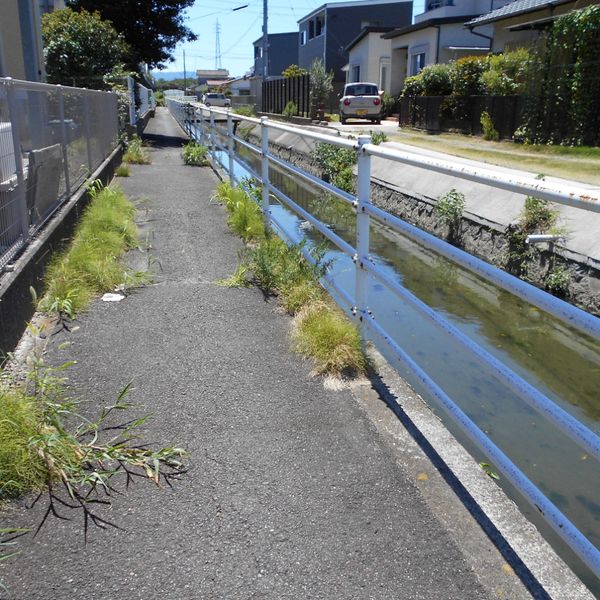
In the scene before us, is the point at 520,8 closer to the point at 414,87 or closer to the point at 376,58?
the point at 414,87

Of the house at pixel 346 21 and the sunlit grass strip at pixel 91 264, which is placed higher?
the house at pixel 346 21

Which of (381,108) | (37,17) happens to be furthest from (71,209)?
(381,108)

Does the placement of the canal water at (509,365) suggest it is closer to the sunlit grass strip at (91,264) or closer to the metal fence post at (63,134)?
the sunlit grass strip at (91,264)

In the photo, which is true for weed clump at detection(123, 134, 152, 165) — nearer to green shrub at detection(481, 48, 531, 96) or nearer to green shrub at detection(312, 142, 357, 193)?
green shrub at detection(312, 142, 357, 193)

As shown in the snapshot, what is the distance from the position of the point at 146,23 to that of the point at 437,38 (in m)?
12.6

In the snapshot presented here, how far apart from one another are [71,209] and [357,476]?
5652mm

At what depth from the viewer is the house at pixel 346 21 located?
4506cm

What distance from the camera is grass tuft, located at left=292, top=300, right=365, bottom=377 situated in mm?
4102

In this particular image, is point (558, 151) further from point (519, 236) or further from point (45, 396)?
point (45, 396)

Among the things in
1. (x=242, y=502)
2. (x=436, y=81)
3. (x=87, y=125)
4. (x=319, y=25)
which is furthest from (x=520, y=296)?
(x=319, y=25)

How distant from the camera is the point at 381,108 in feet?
102

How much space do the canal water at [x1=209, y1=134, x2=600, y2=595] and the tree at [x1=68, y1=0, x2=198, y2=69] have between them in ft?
65.7

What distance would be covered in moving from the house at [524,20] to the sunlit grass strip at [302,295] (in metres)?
14.1

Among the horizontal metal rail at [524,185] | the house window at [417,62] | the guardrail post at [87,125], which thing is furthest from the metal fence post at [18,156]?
the house window at [417,62]
